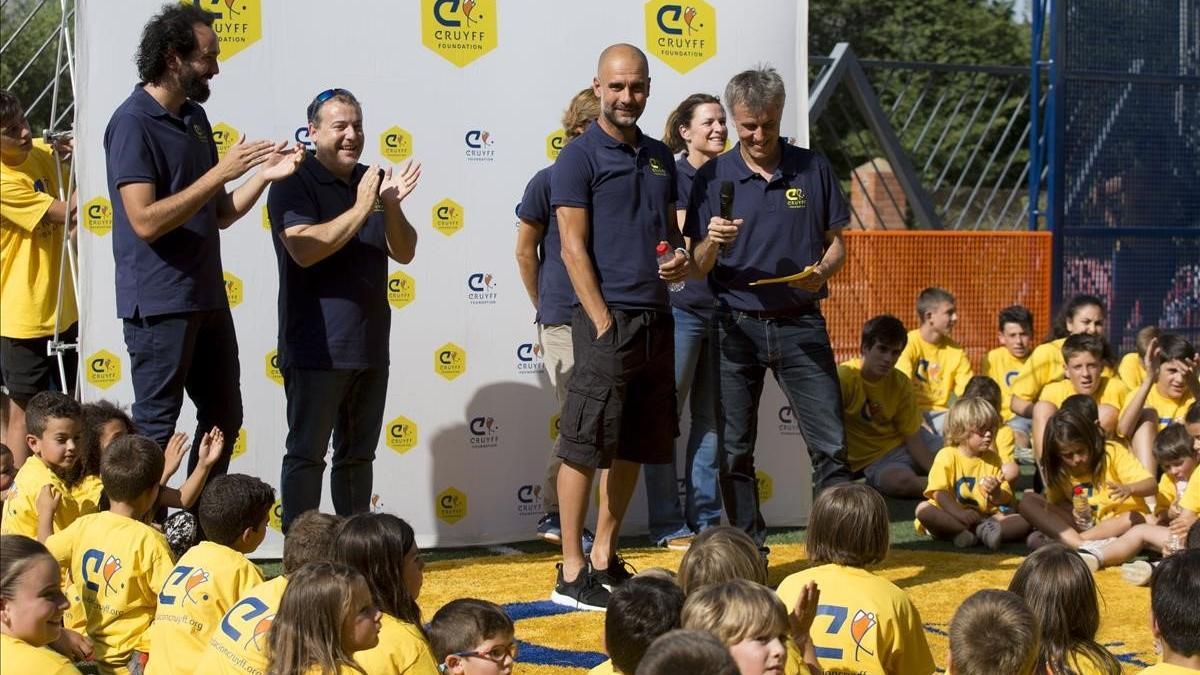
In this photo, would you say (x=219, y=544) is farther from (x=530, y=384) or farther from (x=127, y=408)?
(x=530, y=384)

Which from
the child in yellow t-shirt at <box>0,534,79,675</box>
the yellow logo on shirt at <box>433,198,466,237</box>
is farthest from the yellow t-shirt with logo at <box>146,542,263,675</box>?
the yellow logo on shirt at <box>433,198,466,237</box>

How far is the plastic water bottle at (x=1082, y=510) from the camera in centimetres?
718

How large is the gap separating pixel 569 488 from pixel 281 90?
227 centimetres

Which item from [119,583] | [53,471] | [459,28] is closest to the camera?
[119,583]

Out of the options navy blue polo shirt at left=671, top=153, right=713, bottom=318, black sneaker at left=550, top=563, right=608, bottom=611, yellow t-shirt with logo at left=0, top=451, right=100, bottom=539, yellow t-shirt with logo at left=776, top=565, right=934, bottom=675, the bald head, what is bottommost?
black sneaker at left=550, top=563, right=608, bottom=611

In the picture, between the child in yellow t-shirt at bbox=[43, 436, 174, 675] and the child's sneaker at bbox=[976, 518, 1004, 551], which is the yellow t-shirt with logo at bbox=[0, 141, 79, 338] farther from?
the child's sneaker at bbox=[976, 518, 1004, 551]

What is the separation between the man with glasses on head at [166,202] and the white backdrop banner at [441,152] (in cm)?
89

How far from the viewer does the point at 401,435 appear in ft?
23.3

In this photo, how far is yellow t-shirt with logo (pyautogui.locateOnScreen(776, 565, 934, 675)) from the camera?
4.09 metres

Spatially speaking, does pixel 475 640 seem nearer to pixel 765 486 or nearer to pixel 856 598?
pixel 856 598

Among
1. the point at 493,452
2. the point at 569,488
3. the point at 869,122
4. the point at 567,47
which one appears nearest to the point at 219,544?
the point at 569,488

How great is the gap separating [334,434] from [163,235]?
1167 mm

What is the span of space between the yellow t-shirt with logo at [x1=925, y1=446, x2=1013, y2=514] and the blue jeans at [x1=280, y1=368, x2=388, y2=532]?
285cm

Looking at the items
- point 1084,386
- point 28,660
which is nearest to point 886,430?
point 1084,386
